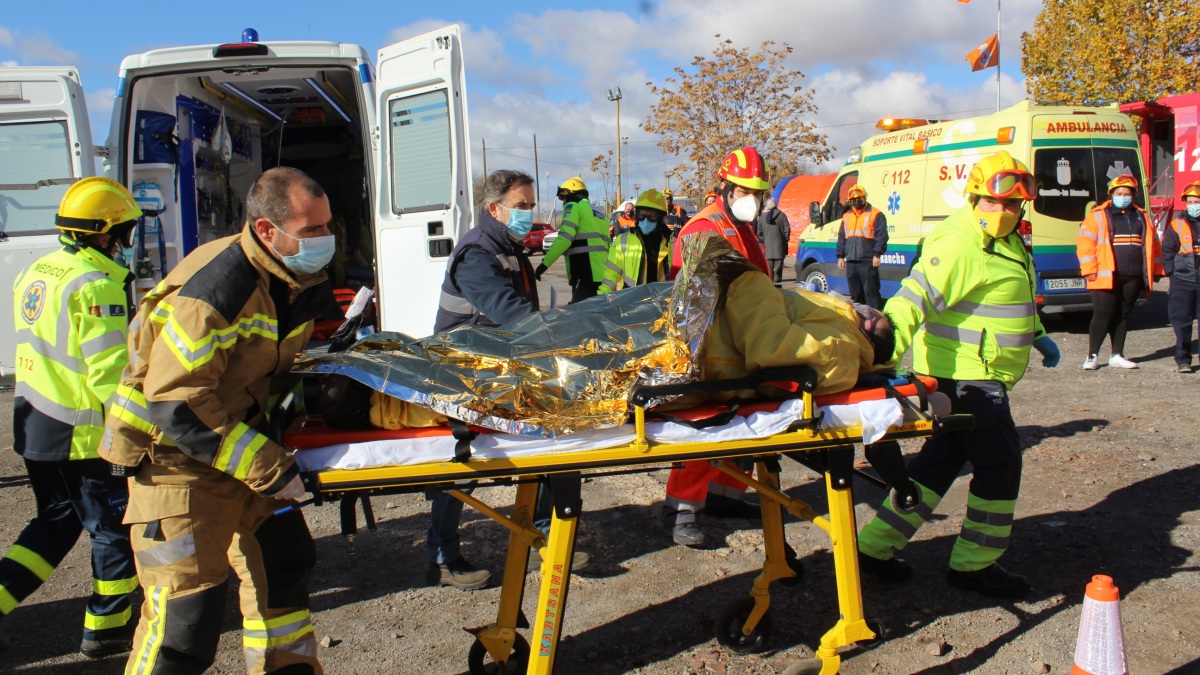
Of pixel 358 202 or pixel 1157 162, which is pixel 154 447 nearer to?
pixel 358 202

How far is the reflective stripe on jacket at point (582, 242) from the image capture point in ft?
24.8

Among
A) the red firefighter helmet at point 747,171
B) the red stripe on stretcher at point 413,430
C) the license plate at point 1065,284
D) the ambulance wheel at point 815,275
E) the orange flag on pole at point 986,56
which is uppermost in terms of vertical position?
the orange flag on pole at point 986,56

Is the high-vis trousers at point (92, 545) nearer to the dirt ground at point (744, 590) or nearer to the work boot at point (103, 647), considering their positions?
the work boot at point (103, 647)

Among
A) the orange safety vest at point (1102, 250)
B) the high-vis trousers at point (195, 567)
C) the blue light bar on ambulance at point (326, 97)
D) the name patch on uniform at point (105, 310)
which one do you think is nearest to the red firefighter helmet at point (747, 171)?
the high-vis trousers at point (195, 567)

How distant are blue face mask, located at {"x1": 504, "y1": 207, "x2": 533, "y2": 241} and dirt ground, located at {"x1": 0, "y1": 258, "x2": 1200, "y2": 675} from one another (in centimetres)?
161

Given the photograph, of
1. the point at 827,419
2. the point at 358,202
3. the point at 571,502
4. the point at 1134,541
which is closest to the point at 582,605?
the point at 571,502

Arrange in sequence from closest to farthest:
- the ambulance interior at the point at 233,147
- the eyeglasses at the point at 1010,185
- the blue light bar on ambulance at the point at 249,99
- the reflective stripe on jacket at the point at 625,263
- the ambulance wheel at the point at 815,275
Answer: the eyeglasses at the point at 1010,185 → the ambulance interior at the point at 233,147 → the blue light bar on ambulance at the point at 249,99 → the reflective stripe on jacket at the point at 625,263 → the ambulance wheel at the point at 815,275

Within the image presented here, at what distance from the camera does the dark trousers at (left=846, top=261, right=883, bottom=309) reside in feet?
35.2

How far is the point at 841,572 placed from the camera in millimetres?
2859

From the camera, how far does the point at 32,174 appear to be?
5.23 m

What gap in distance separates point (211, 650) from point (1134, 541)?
4.09 meters

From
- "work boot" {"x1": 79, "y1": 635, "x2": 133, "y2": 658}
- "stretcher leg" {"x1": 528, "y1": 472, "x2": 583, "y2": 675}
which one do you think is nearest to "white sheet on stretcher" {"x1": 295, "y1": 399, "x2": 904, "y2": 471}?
"stretcher leg" {"x1": 528, "y1": 472, "x2": 583, "y2": 675}

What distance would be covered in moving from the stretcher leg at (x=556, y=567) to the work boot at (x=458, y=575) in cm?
129

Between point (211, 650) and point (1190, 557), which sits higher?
point (211, 650)
